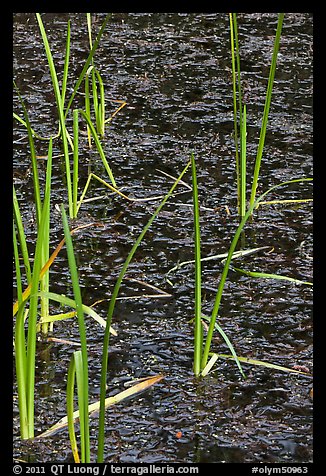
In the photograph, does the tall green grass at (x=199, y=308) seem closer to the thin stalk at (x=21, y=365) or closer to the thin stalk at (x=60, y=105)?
the thin stalk at (x=21, y=365)

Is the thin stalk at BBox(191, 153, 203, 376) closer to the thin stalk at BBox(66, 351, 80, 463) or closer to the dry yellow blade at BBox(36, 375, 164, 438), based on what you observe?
the dry yellow blade at BBox(36, 375, 164, 438)

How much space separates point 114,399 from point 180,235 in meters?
0.60

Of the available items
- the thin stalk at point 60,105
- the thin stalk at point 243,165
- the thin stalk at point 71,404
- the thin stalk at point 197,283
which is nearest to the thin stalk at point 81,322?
the thin stalk at point 71,404

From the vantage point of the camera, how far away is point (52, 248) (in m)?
1.83

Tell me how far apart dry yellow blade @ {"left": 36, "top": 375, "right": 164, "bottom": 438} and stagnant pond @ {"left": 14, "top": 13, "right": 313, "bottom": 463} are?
13mm

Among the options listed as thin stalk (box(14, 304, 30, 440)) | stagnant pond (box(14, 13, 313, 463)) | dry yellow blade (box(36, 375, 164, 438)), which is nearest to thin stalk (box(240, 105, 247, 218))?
stagnant pond (box(14, 13, 313, 463))

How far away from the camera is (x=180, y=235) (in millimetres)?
1892

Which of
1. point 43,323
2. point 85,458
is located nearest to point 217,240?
point 43,323

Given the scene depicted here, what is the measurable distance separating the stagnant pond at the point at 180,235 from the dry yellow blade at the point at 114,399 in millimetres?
13

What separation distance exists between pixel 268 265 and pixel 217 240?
0.52 ft

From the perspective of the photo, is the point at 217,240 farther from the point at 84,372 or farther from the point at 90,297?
the point at 84,372

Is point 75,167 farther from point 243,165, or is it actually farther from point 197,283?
point 197,283

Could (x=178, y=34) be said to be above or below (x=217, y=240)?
above

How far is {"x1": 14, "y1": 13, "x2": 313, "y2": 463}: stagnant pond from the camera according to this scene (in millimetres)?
1362
